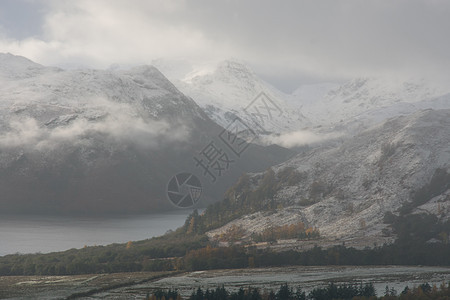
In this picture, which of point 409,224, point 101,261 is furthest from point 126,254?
point 409,224

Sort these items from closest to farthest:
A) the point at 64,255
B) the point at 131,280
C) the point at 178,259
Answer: the point at 131,280 → the point at 178,259 → the point at 64,255

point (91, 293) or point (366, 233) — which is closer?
point (91, 293)

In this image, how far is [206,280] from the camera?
148500 millimetres

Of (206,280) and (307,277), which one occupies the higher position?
(206,280)

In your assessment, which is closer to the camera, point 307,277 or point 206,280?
point 307,277

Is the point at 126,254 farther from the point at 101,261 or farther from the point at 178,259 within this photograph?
the point at 178,259

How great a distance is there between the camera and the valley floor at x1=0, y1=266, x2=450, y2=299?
441ft

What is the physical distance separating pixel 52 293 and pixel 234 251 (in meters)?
63.2

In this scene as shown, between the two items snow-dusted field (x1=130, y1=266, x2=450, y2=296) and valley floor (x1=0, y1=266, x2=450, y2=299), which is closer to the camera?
valley floor (x1=0, y1=266, x2=450, y2=299)

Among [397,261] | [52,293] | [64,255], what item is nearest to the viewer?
[52,293]

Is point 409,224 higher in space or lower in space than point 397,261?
higher

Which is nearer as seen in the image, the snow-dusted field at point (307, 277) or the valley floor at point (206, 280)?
the valley floor at point (206, 280)

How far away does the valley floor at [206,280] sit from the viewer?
13438 cm

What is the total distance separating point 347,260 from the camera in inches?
6516
